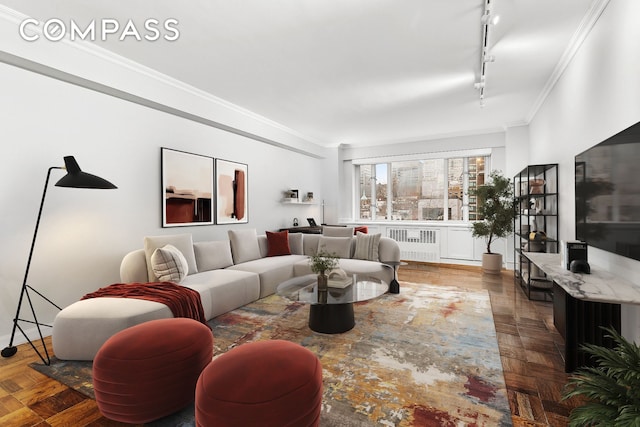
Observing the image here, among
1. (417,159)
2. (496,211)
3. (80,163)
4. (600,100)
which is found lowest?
(496,211)

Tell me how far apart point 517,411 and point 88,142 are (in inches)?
170

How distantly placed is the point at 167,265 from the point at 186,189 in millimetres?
1383

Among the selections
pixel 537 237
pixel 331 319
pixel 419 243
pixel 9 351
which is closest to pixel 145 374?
pixel 331 319

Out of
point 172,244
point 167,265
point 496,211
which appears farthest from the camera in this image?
point 496,211

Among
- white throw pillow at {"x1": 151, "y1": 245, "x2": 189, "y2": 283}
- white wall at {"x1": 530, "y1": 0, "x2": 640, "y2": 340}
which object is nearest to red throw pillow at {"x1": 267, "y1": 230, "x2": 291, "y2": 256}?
white throw pillow at {"x1": 151, "y1": 245, "x2": 189, "y2": 283}

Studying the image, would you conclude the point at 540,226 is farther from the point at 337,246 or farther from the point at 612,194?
the point at 337,246

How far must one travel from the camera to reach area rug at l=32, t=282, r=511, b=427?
1.82 meters

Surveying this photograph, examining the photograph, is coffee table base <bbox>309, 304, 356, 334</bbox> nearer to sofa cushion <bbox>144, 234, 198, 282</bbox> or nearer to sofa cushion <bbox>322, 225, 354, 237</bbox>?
sofa cushion <bbox>144, 234, 198, 282</bbox>

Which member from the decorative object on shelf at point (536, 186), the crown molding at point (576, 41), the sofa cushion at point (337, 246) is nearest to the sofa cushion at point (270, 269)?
the sofa cushion at point (337, 246)

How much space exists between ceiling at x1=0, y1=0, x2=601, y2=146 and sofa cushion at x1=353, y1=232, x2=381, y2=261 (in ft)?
6.82

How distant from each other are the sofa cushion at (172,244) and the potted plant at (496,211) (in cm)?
477

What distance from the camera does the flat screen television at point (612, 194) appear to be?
1.99 metres

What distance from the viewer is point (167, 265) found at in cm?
327

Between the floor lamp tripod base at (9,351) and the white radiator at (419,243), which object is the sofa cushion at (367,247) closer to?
the white radiator at (419,243)
